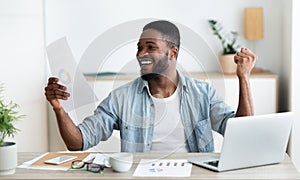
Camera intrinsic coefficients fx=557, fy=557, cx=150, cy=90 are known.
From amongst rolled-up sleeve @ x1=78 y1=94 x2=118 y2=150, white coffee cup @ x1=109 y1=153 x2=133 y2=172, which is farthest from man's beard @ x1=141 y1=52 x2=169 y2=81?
white coffee cup @ x1=109 y1=153 x2=133 y2=172

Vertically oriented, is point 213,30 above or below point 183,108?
above

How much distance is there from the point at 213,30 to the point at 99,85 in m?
1.00

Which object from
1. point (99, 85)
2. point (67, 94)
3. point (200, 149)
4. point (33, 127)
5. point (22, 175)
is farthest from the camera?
point (33, 127)

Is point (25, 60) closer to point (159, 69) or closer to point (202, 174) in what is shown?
point (159, 69)

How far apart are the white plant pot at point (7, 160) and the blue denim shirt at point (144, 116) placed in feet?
1.57

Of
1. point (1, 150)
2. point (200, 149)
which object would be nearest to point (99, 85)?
point (200, 149)

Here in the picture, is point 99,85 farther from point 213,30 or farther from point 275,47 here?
point 275,47

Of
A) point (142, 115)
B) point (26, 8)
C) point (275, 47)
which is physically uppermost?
point (26, 8)

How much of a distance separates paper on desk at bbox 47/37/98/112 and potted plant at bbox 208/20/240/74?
1643mm

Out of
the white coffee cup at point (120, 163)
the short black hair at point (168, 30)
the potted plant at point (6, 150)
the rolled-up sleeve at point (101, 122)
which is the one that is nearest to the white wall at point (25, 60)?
the rolled-up sleeve at point (101, 122)

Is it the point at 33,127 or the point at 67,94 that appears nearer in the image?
the point at 67,94

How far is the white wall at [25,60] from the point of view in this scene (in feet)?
12.7

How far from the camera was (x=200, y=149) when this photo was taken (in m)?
2.62

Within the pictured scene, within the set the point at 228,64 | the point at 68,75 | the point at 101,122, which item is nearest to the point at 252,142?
the point at 101,122
